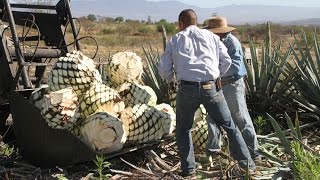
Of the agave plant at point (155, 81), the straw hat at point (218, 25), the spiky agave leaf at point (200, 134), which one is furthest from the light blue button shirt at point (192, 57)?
the agave plant at point (155, 81)

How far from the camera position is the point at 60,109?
4605 millimetres

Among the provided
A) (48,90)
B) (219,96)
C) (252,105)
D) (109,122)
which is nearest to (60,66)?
(48,90)

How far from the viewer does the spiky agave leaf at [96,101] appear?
4871mm

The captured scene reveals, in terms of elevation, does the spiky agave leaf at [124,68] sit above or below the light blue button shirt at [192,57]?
below

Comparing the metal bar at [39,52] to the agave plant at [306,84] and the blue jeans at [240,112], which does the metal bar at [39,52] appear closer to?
the blue jeans at [240,112]

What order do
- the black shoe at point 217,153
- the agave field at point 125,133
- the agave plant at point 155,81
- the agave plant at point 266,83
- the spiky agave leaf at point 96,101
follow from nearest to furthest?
the agave field at point 125,133
the spiky agave leaf at point 96,101
the black shoe at point 217,153
the agave plant at point 266,83
the agave plant at point 155,81

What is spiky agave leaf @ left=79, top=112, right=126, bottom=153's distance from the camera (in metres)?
4.65

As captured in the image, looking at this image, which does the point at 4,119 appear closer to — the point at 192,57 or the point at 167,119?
the point at 167,119

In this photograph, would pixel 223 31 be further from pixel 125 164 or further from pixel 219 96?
pixel 125 164

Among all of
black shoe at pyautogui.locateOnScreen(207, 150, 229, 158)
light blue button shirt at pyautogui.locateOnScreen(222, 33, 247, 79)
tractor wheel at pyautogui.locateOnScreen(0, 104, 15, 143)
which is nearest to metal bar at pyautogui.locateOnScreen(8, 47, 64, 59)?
tractor wheel at pyautogui.locateOnScreen(0, 104, 15, 143)

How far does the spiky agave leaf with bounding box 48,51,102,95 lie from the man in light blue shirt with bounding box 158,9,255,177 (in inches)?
28.0

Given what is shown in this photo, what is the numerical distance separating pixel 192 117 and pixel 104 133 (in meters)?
0.80

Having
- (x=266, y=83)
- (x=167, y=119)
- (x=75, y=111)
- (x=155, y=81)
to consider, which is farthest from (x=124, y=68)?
(x=266, y=83)

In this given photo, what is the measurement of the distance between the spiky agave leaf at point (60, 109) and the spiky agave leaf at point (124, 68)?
0.98 meters
